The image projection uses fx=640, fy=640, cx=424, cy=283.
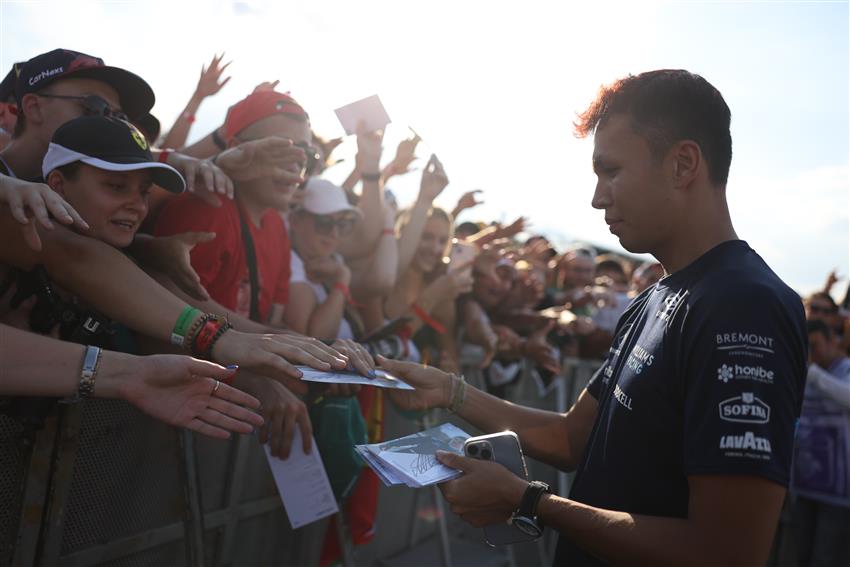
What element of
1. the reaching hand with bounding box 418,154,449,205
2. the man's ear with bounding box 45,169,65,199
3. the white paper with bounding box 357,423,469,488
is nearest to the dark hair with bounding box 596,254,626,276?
the reaching hand with bounding box 418,154,449,205

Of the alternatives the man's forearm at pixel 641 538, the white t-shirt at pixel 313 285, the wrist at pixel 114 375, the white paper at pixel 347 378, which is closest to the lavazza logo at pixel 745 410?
the man's forearm at pixel 641 538

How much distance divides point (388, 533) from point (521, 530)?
2.97 meters

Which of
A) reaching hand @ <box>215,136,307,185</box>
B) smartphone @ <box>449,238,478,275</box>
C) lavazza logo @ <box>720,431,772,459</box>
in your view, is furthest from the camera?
Answer: smartphone @ <box>449,238,478,275</box>

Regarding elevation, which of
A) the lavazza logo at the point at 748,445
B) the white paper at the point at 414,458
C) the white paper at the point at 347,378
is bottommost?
the white paper at the point at 414,458

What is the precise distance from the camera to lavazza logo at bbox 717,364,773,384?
1617mm

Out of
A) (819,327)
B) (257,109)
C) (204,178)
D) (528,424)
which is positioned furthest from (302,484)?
(819,327)

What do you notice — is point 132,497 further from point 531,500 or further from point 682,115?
point 682,115

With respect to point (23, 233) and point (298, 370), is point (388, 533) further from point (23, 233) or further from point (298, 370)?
point (23, 233)

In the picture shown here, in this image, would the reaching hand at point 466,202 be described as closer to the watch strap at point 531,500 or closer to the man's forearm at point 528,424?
the man's forearm at point 528,424

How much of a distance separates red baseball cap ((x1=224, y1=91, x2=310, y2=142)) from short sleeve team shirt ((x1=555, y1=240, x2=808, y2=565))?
7.14ft

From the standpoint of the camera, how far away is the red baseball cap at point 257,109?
11.0 feet

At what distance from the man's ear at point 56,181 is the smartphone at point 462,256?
9.93ft

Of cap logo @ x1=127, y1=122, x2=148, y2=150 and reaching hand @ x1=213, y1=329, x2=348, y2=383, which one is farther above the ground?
cap logo @ x1=127, y1=122, x2=148, y2=150

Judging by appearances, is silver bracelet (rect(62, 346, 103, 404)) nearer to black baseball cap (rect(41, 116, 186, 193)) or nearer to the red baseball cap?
black baseball cap (rect(41, 116, 186, 193))
